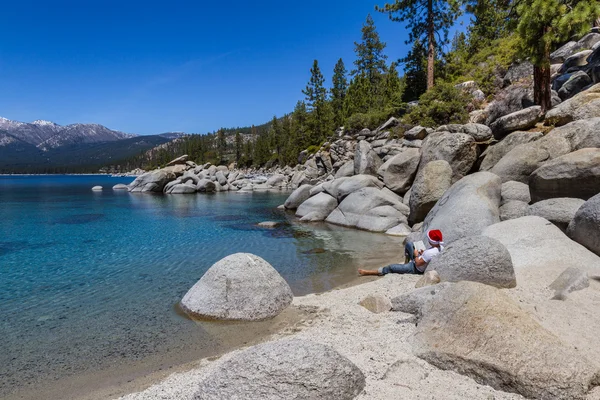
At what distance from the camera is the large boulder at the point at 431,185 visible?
723 inches

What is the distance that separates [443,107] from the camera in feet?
104

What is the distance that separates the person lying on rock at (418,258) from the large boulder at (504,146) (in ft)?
31.3

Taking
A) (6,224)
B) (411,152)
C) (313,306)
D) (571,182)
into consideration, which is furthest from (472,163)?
(6,224)

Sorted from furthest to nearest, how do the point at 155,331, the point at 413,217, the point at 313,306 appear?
1. the point at 413,217
2. the point at 313,306
3. the point at 155,331

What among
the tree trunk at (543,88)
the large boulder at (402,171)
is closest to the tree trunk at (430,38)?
the large boulder at (402,171)

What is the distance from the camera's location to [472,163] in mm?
20203

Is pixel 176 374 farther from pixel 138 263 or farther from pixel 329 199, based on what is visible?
pixel 329 199

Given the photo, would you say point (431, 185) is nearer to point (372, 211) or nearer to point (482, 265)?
point (372, 211)

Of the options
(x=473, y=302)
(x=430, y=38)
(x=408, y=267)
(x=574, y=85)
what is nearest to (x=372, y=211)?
(x=408, y=267)

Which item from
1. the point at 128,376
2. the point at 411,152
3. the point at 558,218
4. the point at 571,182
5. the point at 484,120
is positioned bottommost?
the point at 128,376

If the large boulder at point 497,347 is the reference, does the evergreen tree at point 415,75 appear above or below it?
above

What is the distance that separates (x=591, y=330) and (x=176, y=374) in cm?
733

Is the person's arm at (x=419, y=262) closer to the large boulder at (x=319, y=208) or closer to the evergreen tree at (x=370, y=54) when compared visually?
the large boulder at (x=319, y=208)

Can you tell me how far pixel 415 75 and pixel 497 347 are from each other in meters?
45.9
